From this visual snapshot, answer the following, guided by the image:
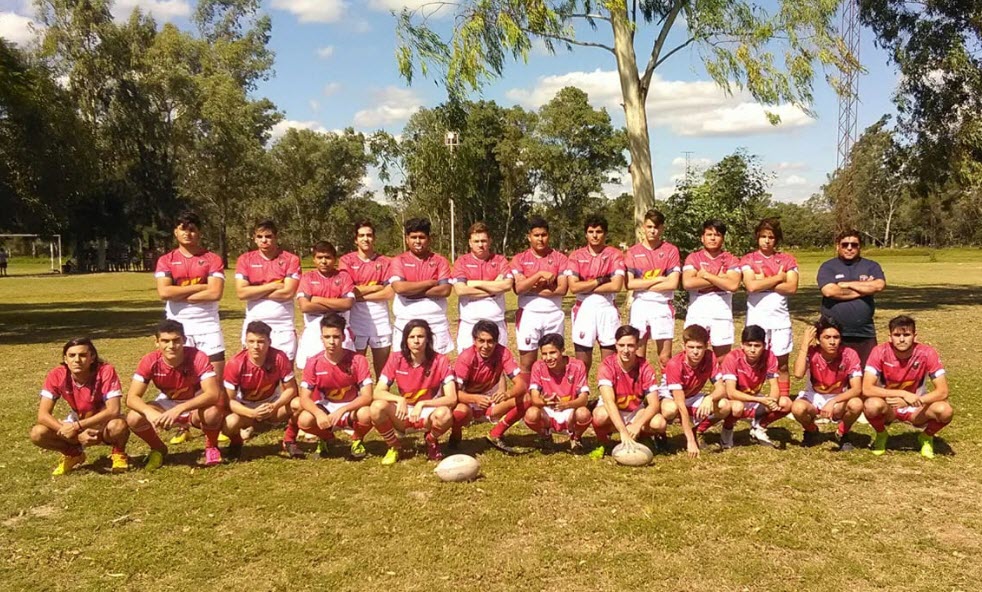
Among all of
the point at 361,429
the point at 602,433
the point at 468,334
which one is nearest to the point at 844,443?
the point at 602,433

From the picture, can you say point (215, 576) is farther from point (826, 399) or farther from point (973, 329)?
point (973, 329)

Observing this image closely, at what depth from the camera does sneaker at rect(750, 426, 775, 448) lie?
6234 millimetres

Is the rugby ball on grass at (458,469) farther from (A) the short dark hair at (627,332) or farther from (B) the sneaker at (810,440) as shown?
(B) the sneaker at (810,440)

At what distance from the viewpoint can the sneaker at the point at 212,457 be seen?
588 centimetres

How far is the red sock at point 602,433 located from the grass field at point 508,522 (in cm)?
27

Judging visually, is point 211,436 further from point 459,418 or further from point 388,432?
point 459,418

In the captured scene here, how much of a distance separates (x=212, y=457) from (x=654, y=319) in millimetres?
4233

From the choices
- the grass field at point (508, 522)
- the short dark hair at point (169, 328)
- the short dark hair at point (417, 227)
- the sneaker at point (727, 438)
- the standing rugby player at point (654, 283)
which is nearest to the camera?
the grass field at point (508, 522)

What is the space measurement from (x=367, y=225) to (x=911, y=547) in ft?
16.0

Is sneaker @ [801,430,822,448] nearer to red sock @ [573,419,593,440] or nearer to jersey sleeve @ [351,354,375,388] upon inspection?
red sock @ [573,419,593,440]

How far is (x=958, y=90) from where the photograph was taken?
19109 millimetres

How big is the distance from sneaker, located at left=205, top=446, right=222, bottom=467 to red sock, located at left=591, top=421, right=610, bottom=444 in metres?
3.10

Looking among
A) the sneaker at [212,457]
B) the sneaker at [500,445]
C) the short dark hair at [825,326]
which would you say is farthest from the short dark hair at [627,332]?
the sneaker at [212,457]

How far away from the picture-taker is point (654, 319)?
7.14 meters
